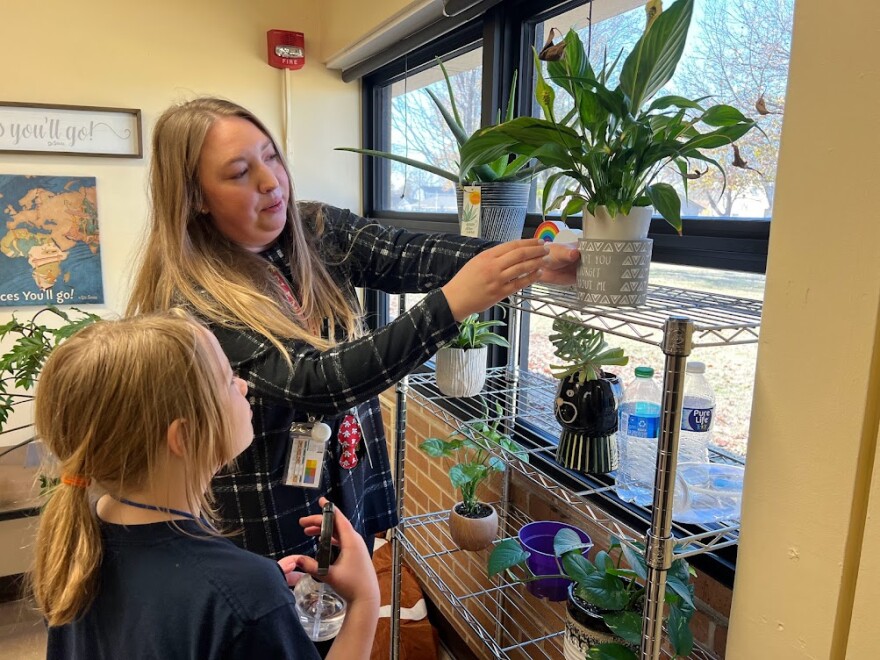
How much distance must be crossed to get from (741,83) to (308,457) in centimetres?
105

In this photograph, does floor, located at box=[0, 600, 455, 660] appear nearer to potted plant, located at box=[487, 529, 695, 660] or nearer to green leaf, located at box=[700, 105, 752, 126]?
potted plant, located at box=[487, 529, 695, 660]

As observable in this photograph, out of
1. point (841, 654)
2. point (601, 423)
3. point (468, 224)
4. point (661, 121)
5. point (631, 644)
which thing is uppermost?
point (661, 121)

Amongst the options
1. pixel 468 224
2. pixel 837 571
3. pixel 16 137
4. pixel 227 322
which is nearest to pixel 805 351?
pixel 837 571

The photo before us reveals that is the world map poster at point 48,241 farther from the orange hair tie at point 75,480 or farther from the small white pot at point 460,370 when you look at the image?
the orange hair tie at point 75,480

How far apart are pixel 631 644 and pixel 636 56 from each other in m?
0.85

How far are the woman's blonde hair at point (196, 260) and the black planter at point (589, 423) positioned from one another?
45cm

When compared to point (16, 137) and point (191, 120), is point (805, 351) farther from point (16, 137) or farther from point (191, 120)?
point (16, 137)

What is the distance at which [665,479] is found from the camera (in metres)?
0.82

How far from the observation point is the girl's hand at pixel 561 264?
3.24ft

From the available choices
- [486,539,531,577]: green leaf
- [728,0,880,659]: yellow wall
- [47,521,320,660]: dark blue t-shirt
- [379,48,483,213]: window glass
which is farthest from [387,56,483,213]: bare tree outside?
[47,521,320,660]: dark blue t-shirt

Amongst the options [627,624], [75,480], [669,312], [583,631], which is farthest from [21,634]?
[669,312]

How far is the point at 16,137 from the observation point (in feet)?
7.71

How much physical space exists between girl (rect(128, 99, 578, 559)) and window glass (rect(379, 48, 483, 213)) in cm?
77

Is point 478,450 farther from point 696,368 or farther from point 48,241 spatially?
point 48,241
